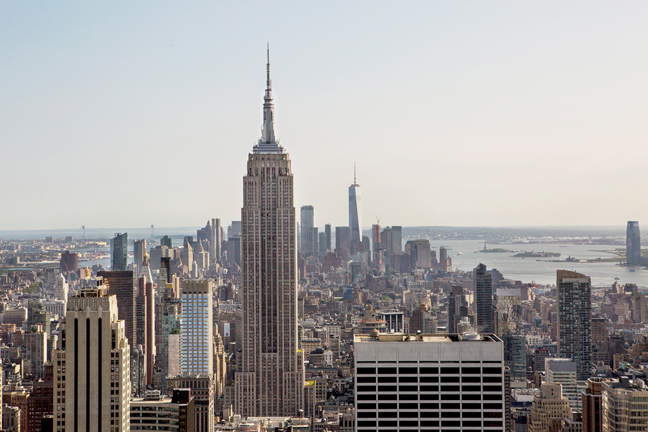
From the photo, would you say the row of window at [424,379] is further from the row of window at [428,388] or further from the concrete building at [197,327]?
the concrete building at [197,327]

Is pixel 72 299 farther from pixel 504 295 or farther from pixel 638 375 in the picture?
pixel 504 295

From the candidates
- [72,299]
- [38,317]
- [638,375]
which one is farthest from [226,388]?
[72,299]

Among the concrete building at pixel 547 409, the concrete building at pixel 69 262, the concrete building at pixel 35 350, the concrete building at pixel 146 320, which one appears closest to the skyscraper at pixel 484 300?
the concrete building at pixel 547 409

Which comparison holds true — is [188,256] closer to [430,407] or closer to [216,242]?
[216,242]

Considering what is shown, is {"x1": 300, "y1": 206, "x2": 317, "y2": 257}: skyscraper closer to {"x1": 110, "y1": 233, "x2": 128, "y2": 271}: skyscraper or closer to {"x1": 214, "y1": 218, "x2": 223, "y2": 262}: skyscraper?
{"x1": 214, "y1": 218, "x2": 223, "y2": 262}: skyscraper

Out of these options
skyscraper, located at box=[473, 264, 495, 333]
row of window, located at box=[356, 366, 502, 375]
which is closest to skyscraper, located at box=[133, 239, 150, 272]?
skyscraper, located at box=[473, 264, 495, 333]
